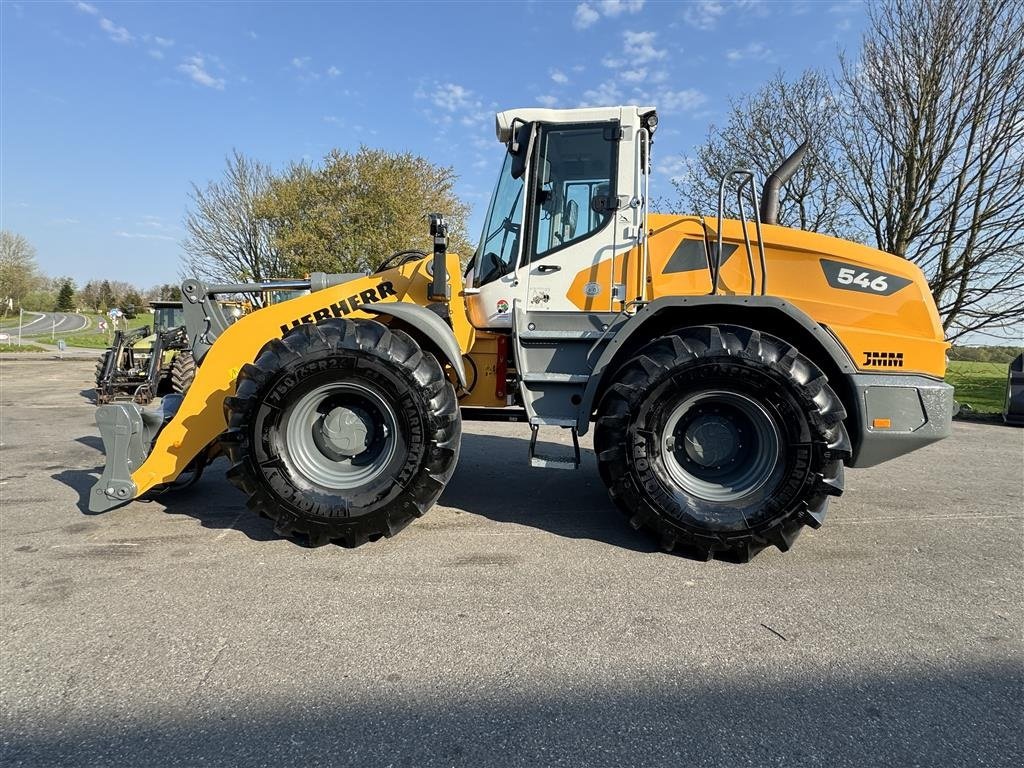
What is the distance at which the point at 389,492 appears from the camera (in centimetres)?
350

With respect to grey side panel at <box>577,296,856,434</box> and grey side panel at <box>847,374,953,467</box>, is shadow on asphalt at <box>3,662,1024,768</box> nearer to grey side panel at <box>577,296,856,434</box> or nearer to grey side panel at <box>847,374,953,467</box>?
grey side panel at <box>847,374,953,467</box>

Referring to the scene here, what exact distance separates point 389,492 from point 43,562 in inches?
80.3

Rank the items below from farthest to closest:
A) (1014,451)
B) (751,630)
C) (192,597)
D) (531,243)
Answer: (1014,451)
(531,243)
(192,597)
(751,630)

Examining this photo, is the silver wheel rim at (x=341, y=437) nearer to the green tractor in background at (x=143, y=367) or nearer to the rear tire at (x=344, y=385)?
the rear tire at (x=344, y=385)

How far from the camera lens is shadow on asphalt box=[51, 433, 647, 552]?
394 cm

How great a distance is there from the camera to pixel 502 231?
416 centimetres

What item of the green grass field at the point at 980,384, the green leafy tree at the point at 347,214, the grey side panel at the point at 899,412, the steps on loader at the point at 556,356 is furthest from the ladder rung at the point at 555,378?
the green leafy tree at the point at 347,214

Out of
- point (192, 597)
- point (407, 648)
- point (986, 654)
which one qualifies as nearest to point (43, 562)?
point (192, 597)

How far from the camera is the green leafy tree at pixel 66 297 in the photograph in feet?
224

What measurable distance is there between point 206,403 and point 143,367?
9644mm

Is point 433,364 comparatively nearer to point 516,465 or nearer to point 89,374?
point 516,465

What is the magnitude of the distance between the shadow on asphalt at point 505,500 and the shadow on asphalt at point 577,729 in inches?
57.4

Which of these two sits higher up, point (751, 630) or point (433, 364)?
point (433, 364)

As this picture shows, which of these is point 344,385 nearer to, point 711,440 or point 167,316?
point 711,440
